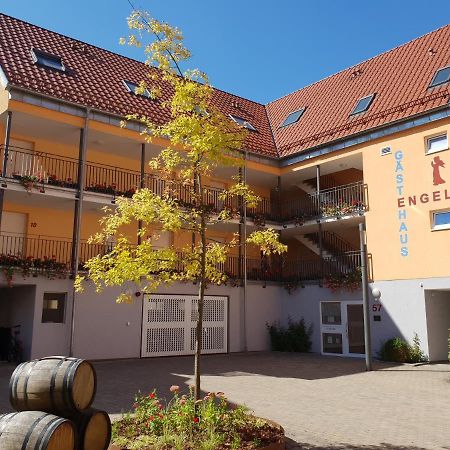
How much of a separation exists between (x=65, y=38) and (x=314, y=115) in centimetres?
1153

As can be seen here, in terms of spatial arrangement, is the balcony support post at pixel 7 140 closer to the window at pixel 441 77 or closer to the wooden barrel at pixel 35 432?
the wooden barrel at pixel 35 432

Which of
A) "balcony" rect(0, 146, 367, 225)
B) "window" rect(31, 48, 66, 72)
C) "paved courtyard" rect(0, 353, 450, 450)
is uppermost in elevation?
"window" rect(31, 48, 66, 72)

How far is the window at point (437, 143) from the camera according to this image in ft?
55.9

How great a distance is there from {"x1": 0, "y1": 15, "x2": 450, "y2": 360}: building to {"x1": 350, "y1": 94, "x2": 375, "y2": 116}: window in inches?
3.5

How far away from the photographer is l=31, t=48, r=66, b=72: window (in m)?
18.1

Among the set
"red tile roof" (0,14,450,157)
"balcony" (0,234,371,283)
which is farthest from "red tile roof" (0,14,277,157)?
"balcony" (0,234,371,283)

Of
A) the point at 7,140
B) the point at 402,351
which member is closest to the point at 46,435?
the point at 7,140

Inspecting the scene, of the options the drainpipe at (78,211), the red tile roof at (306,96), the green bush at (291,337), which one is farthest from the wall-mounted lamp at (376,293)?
the drainpipe at (78,211)

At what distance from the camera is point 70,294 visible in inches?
620

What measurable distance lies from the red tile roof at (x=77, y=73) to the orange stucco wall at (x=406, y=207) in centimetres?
552

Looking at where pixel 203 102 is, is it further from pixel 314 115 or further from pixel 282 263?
pixel 314 115

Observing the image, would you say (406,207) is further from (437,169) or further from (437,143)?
(437,143)

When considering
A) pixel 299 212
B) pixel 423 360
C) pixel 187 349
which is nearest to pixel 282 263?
pixel 299 212

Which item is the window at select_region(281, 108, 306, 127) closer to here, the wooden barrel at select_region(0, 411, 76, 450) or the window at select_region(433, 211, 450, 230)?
the window at select_region(433, 211, 450, 230)
